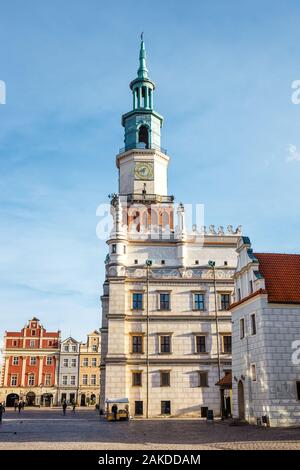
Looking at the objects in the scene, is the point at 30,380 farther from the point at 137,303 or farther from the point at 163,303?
the point at 163,303

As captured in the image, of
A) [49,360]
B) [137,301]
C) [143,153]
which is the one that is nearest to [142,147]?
[143,153]

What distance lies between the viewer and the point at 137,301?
1897 inches

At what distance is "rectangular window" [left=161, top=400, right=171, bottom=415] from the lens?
45.3m

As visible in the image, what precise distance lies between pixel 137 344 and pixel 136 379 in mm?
3200

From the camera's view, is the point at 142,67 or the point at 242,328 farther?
the point at 142,67

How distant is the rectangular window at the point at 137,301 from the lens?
48.0 metres

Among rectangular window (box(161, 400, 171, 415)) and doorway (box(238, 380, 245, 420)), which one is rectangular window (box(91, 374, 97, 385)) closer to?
rectangular window (box(161, 400, 171, 415))

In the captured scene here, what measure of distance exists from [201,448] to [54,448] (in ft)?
17.1

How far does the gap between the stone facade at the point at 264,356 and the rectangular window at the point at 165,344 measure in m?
13.7

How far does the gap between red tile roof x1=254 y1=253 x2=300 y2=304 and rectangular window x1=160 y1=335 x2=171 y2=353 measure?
656 inches

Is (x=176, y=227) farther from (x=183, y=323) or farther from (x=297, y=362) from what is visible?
(x=297, y=362)

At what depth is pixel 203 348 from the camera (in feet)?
155

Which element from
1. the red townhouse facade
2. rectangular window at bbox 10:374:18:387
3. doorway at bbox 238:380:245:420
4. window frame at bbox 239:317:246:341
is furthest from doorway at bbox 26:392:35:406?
window frame at bbox 239:317:246:341
